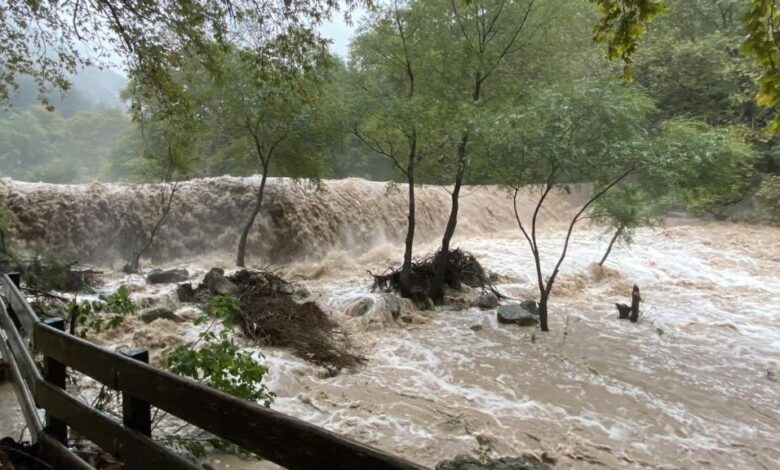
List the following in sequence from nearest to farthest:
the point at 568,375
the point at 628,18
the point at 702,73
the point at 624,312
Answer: the point at 628,18 → the point at 568,375 → the point at 624,312 → the point at 702,73

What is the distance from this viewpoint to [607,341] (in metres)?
9.54

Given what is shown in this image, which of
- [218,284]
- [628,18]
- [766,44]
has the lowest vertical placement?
[218,284]

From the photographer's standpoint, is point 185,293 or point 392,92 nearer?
point 185,293

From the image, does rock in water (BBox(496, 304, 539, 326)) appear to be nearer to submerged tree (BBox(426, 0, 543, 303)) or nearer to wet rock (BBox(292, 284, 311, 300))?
submerged tree (BBox(426, 0, 543, 303))

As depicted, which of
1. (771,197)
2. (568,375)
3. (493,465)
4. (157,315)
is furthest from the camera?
(771,197)

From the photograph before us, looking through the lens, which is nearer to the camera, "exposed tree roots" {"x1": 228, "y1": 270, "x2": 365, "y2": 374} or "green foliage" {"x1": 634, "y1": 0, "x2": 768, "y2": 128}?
"exposed tree roots" {"x1": 228, "y1": 270, "x2": 365, "y2": 374}

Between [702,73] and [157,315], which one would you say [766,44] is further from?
[702,73]

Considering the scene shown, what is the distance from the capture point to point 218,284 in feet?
31.8

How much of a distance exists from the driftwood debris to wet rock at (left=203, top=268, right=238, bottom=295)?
8033mm

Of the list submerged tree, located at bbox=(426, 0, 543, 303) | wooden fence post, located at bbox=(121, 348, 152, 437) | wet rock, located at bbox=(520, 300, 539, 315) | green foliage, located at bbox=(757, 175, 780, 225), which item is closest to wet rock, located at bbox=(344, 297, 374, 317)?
submerged tree, located at bbox=(426, 0, 543, 303)

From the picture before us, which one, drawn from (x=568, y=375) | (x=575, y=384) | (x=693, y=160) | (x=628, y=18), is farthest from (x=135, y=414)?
(x=693, y=160)

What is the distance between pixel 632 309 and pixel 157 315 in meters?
9.22

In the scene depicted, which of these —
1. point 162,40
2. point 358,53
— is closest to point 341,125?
point 358,53

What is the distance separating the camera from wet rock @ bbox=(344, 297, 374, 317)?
10.1 meters
